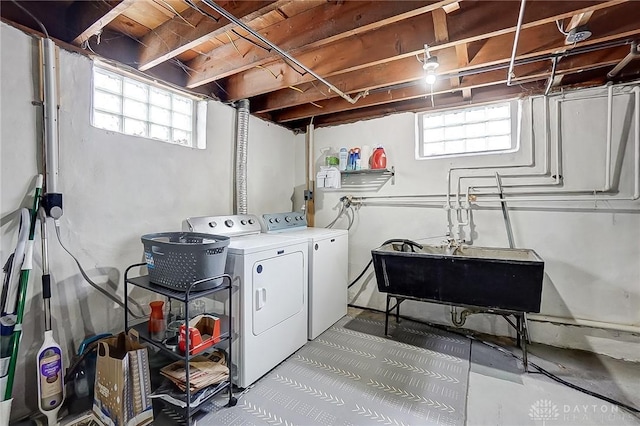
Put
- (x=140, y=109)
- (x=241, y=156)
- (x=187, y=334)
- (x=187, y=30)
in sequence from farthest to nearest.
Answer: (x=241, y=156)
(x=140, y=109)
(x=187, y=30)
(x=187, y=334)

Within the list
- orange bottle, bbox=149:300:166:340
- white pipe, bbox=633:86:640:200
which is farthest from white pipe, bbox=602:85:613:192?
orange bottle, bbox=149:300:166:340

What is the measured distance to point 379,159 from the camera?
326 cm

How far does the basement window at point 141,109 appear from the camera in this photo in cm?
212

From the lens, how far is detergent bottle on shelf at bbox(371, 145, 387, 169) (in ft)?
10.7

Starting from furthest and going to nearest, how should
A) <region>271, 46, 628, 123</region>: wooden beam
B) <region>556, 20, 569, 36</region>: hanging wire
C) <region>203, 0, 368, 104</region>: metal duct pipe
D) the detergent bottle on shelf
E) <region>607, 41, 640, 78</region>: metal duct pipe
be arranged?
the detergent bottle on shelf, <region>271, 46, 628, 123</region>: wooden beam, <region>607, 41, 640, 78</region>: metal duct pipe, <region>556, 20, 569, 36</region>: hanging wire, <region>203, 0, 368, 104</region>: metal duct pipe

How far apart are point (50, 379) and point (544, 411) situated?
9.71 ft

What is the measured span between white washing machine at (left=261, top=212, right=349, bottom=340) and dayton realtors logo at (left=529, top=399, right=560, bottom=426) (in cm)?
166

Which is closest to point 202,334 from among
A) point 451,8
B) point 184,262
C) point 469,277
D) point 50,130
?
point 184,262

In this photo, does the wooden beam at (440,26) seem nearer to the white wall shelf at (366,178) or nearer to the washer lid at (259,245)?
the white wall shelf at (366,178)

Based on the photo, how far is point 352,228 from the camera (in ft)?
11.7

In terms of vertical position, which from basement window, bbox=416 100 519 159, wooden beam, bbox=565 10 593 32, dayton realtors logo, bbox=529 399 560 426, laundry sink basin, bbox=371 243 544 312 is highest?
wooden beam, bbox=565 10 593 32

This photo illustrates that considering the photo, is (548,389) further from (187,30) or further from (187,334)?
(187,30)

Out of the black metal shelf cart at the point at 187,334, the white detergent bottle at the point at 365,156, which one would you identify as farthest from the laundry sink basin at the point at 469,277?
the black metal shelf cart at the point at 187,334

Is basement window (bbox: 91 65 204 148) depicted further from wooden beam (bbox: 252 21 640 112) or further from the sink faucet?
the sink faucet
